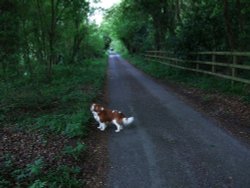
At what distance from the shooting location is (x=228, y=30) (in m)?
12.6

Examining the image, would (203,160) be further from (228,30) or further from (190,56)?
(190,56)

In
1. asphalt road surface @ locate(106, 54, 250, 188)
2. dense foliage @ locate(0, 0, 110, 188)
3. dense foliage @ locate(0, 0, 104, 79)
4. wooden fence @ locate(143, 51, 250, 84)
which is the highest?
dense foliage @ locate(0, 0, 104, 79)

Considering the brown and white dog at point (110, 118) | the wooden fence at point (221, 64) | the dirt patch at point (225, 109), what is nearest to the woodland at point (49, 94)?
the brown and white dog at point (110, 118)

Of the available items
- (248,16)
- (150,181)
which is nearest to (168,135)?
(150,181)

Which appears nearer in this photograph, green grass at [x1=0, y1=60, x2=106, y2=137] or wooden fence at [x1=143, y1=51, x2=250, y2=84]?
green grass at [x1=0, y1=60, x2=106, y2=137]

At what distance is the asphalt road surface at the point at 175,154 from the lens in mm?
4859

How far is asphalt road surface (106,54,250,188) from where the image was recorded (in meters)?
4.86

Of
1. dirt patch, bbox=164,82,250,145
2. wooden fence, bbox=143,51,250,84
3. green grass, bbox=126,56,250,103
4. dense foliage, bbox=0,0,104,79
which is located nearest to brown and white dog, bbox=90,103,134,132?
dirt patch, bbox=164,82,250,145

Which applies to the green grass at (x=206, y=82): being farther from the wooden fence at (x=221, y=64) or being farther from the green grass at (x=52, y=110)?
the green grass at (x=52, y=110)

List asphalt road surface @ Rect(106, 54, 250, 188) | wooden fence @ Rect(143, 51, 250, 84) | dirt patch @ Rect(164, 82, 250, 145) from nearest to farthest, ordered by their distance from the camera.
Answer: asphalt road surface @ Rect(106, 54, 250, 188) → dirt patch @ Rect(164, 82, 250, 145) → wooden fence @ Rect(143, 51, 250, 84)

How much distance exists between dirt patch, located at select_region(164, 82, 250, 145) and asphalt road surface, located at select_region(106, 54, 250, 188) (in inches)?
11.5

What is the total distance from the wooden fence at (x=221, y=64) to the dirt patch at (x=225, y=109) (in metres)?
1.16

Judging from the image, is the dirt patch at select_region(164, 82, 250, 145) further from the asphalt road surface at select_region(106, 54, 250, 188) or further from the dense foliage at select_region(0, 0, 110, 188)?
the dense foliage at select_region(0, 0, 110, 188)

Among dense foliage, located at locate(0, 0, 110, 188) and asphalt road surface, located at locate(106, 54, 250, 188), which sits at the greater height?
dense foliage, located at locate(0, 0, 110, 188)
